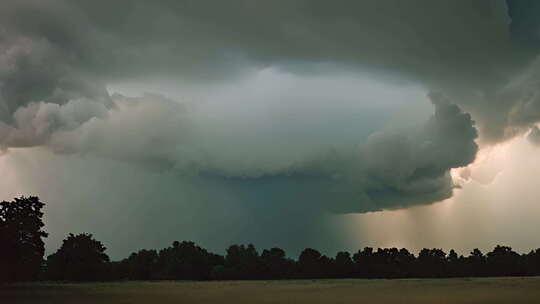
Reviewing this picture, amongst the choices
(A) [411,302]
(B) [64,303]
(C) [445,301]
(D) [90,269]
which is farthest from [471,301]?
(D) [90,269]

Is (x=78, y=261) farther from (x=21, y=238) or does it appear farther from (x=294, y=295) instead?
(x=294, y=295)

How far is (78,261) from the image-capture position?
569 ft

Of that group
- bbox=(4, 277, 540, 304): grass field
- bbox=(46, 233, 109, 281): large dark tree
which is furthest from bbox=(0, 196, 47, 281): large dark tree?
bbox=(46, 233, 109, 281): large dark tree

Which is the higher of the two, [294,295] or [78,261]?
[78,261]

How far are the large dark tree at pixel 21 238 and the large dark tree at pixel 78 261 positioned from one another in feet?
173

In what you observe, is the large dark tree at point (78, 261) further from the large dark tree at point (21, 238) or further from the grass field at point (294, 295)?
the grass field at point (294, 295)

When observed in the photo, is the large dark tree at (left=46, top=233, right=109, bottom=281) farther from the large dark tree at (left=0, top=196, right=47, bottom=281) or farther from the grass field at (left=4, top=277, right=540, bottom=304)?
the grass field at (left=4, top=277, right=540, bottom=304)

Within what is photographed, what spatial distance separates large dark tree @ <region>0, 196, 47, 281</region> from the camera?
370 ft

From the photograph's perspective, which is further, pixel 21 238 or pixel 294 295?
pixel 21 238

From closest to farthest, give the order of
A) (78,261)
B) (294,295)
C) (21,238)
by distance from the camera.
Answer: (294,295) → (21,238) → (78,261)

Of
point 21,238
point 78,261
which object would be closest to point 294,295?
point 21,238

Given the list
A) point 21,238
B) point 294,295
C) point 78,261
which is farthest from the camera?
point 78,261

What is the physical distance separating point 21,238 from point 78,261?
56873 mm

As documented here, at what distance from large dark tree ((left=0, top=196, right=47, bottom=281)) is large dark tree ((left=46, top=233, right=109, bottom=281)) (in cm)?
5278
